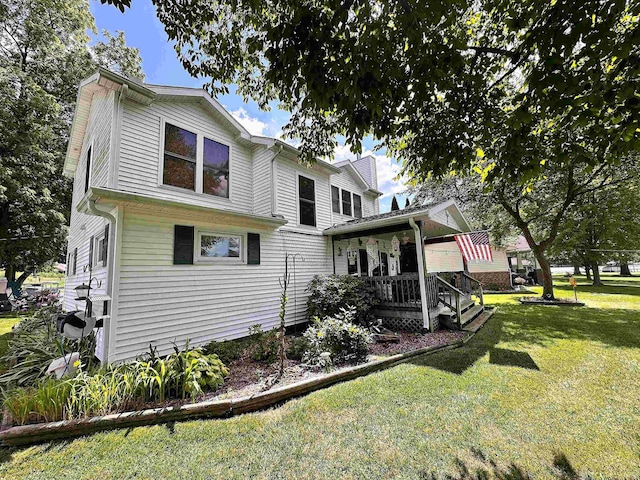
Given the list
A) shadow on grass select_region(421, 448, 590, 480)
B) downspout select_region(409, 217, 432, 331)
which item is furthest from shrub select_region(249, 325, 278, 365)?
downspout select_region(409, 217, 432, 331)

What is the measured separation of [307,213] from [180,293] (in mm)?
5015

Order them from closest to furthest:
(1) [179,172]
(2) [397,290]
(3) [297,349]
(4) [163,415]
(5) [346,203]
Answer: (4) [163,415] < (3) [297,349] < (1) [179,172] < (2) [397,290] < (5) [346,203]

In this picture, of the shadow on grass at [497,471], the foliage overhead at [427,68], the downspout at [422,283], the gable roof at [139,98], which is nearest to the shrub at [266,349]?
the shadow on grass at [497,471]

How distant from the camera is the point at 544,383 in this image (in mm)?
4371

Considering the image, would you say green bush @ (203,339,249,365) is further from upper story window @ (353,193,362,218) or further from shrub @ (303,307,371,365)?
upper story window @ (353,193,362,218)

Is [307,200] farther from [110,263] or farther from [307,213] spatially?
[110,263]

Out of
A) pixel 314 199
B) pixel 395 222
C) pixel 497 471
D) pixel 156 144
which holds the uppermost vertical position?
pixel 156 144

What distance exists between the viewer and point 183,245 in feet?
19.9

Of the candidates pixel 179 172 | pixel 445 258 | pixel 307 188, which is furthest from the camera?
pixel 445 258

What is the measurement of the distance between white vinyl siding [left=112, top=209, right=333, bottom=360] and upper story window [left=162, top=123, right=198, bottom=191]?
1.55 metres

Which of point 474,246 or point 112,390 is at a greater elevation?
point 474,246

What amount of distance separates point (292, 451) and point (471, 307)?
376 inches

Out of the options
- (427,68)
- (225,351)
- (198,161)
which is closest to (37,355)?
(225,351)

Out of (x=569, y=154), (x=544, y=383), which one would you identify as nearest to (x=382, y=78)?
(x=569, y=154)
